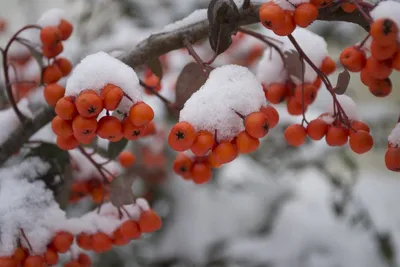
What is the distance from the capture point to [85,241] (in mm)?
499

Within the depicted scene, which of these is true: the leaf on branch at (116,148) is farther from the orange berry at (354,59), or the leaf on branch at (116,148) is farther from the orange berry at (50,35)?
the orange berry at (354,59)

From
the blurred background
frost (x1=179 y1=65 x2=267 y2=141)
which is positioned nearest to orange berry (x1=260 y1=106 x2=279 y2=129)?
frost (x1=179 y1=65 x2=267 y2=141)

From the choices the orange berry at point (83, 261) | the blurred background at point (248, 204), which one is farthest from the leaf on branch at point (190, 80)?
the blurred background at point (248, 204)

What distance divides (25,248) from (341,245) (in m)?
0.97

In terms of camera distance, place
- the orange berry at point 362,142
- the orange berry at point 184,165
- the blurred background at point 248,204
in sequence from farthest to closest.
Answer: the blurred background at point 248,204 → the orange berry at point 184,165 → the orange berry at point 362,142

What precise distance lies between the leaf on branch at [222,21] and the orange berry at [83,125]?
142 mm

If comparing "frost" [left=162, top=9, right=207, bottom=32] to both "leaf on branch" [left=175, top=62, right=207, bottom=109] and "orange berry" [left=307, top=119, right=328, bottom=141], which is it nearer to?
"leaf on branch" [left=175, top=62, right=207, bottom=109]

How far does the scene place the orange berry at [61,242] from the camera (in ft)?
1.52

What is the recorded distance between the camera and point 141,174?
4.09 feet

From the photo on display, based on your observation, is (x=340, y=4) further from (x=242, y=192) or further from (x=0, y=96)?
A: (x=242, y=192)

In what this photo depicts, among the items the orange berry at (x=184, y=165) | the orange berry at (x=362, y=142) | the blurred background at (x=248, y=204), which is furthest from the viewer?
the blurred background at (x=248, y=204)

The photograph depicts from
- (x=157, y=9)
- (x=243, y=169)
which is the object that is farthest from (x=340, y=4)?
(x=243, y=169)

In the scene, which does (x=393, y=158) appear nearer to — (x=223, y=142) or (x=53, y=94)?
(x=223, y=142)

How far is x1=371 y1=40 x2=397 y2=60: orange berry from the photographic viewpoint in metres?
0.30
